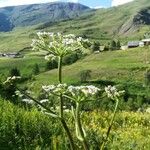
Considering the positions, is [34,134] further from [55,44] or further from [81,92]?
[81,92]

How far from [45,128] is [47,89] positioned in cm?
639

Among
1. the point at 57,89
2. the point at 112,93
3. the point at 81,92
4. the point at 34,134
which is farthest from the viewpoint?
the point at 34,134

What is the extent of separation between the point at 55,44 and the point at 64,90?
555 mm

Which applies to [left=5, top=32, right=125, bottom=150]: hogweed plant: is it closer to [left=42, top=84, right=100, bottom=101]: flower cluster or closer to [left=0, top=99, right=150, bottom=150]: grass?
[left=42, top=84, right=100, bottom=101]: flower cluster

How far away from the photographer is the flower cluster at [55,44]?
200 inches

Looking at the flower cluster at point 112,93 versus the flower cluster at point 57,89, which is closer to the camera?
the flower cluster at point 57,89

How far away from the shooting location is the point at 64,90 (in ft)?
15.9

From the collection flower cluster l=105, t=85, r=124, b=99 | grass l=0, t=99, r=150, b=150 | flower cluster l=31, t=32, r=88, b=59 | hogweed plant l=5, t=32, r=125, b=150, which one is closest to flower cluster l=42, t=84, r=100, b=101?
hogweed plant l=5, t=32, r=125, b=150

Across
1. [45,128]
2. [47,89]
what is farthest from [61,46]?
[45,128]

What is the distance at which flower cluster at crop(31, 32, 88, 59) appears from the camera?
508cm

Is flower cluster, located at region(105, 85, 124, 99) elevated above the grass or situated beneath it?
elevated above

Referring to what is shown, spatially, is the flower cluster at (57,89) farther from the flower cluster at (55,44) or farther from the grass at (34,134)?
the grass at (34,134)

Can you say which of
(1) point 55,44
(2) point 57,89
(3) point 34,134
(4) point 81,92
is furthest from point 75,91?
(3) point 34,134

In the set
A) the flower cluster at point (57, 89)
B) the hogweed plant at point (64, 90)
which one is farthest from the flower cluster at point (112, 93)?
the flower cluster at point (57, 89)
